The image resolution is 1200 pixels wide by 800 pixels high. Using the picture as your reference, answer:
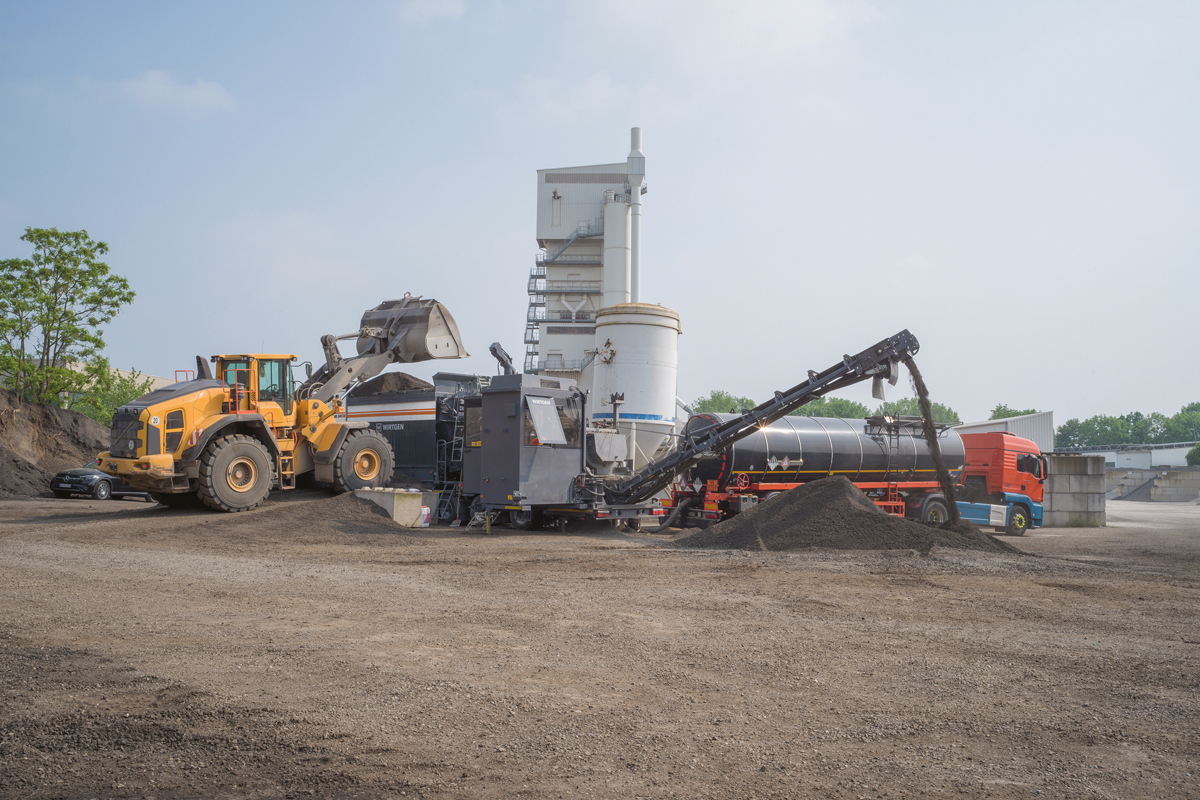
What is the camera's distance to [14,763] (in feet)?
12.8

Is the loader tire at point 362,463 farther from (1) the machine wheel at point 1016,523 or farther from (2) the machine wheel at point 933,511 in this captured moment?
(1) the machine wheel at point 1016,523

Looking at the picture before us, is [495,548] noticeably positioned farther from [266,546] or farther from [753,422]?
[753,422]

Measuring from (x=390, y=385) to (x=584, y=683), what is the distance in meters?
26.8

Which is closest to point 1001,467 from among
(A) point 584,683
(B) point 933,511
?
(B) point 933,511

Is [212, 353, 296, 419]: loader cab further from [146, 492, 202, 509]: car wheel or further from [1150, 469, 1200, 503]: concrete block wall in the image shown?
[1150, 469, 1200, 503]: concrete block wall

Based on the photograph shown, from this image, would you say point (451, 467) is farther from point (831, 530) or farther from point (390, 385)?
point (390, 385)

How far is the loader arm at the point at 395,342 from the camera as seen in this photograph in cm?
1956

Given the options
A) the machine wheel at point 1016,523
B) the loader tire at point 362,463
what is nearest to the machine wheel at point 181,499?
the loader tire at point 362,463

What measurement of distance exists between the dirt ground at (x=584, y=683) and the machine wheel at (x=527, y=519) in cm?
715

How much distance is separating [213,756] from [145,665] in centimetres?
199

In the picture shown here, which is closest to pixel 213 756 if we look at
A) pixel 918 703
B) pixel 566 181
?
pixel 918 703

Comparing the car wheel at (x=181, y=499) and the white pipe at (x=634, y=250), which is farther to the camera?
the white pipe at (x=634, y=250)

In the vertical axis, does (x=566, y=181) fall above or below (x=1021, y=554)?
above

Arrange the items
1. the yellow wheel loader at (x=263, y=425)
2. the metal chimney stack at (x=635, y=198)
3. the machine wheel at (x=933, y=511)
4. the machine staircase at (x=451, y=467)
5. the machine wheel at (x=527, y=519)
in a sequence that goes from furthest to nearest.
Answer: the metal chimney stack at (x=635, y=198) → the machine wheel at (x=933, y=511) → the machine staircase at (x=451, y=467) → the machine wheel at (x=527, y=519) → the yellow wheel loader at (x=263, y=425)
